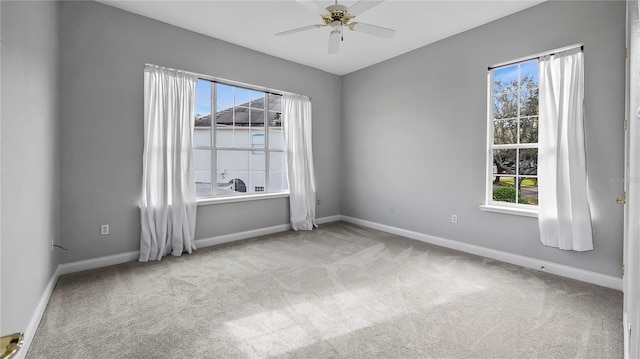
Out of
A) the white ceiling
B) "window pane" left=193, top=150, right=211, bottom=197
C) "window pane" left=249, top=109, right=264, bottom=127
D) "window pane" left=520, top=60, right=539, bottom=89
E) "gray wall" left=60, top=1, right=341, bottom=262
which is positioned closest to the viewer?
"gray wall" left=60, top=1, right=341, bottom=262

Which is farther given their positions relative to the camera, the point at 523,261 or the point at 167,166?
the point at 167,166

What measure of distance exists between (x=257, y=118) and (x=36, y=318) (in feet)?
11.3

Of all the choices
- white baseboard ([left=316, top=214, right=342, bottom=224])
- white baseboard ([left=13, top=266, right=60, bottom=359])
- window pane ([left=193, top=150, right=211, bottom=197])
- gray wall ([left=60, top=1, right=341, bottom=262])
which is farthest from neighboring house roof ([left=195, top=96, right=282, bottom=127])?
white baseboard ([left=13, top=266, right=60, bottom=359])

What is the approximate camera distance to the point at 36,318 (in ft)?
6.77

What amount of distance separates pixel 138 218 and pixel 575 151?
4.84 metres

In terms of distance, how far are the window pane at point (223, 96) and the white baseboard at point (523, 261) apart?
3252mm

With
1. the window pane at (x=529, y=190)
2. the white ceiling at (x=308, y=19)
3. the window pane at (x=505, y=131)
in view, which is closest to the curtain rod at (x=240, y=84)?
the white ceiling at (x=308, y=19)

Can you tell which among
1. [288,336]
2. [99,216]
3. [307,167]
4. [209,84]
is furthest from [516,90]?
[99,216]

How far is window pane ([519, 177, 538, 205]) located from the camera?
3.33 metres

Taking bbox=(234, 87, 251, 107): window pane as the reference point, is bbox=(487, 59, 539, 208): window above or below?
below

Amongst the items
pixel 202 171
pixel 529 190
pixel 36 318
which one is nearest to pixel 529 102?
pixel 529 190

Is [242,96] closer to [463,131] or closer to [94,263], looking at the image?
[94,263]

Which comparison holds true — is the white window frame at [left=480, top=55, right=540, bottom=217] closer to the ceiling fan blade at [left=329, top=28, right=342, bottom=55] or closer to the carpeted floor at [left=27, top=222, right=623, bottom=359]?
the carpeted floor at [left=27, top=222, right=623, bottom=359]

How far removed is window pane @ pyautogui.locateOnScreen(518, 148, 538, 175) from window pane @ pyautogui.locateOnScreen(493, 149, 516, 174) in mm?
75
